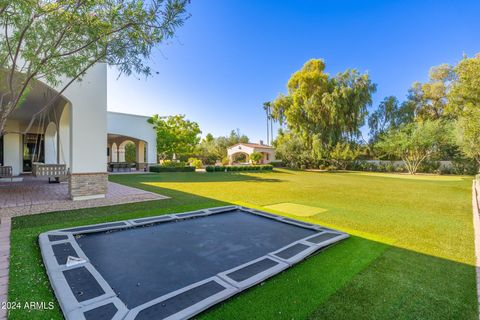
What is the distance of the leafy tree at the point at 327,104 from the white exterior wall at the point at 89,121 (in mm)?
21219

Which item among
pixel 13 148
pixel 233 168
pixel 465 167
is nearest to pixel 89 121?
pixel 13 148

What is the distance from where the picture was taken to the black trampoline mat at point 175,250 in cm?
252

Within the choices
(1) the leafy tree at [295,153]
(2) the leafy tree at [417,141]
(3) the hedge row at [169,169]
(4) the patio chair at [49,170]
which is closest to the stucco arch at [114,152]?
(3) the hedge row at [169,169]

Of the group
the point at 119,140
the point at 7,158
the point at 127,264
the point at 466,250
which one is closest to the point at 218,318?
the point at 127,264

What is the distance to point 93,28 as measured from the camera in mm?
3785

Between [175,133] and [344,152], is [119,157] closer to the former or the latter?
[175,133]

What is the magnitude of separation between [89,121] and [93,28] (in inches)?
160

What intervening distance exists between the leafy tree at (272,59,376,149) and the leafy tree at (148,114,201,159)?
11.8 m

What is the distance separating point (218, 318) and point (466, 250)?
4.41 m

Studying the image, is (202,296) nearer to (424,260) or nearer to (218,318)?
(218,318)

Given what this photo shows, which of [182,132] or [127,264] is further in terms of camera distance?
[182,132]

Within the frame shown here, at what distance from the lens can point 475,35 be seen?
46.0 ft

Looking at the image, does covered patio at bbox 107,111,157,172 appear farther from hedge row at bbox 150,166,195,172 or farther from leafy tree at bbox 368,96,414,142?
leafy tree at bbox 368,96,414,142

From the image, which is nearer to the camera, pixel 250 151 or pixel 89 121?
pixel 89 121
